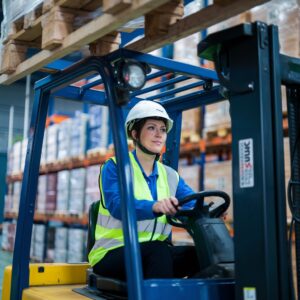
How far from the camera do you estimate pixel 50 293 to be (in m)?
2.74

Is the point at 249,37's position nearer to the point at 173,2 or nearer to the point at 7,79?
the point at 173,2

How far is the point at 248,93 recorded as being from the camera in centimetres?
206

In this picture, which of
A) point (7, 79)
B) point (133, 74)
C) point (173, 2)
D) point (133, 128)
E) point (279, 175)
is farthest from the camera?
point (7, 79)

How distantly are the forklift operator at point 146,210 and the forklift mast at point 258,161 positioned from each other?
0.32m

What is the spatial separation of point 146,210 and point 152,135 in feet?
1.79

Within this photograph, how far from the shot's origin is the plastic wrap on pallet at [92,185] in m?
7.70

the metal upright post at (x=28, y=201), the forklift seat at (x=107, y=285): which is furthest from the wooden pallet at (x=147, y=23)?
the forklift seat at (x=107, y=285)

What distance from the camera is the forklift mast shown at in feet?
6.42

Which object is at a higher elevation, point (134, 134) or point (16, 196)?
point (16, 196)

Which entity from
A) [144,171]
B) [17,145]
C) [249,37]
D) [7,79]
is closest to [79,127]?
[17,145]

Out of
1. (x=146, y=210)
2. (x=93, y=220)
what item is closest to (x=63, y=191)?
(x=93, y=220)

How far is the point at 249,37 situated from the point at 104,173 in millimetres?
912

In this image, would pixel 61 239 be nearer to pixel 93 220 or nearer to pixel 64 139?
pixel 64 139

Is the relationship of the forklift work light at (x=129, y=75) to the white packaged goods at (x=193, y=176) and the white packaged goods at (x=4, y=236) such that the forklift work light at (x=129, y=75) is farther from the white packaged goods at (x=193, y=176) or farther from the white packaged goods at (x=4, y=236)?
the white packaged goods at (x=4, y=236)
